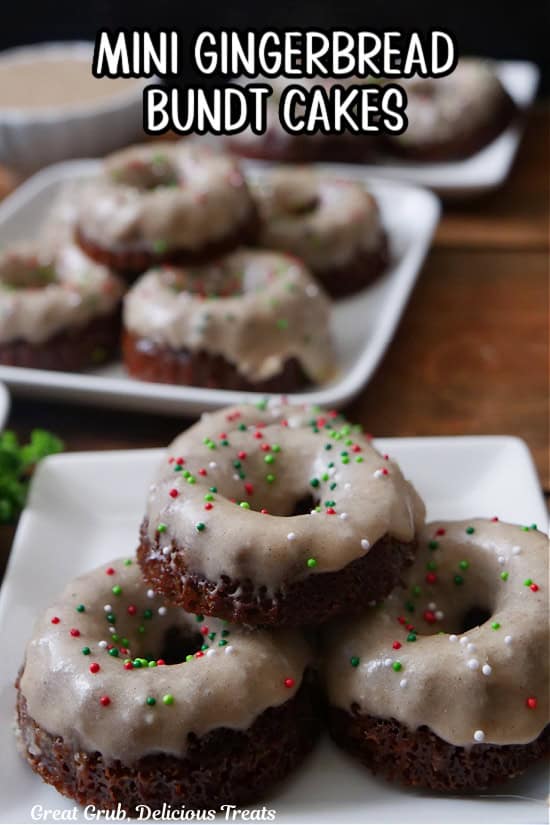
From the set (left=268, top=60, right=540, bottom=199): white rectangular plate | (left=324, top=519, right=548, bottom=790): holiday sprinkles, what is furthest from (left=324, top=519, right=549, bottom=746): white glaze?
(left=268, top=60, right=540, bottom=199): white rectangular plate

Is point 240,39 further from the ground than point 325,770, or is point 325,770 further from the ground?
point 240,39

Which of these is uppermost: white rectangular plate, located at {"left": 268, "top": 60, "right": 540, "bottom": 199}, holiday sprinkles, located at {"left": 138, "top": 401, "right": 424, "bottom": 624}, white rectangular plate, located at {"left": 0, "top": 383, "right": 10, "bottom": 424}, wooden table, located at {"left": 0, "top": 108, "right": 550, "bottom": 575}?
holiday sprinkles, located at {"left": 138, "top": 401, "right": 424, "bottom": 624}

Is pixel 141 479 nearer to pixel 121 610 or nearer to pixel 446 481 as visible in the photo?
pixel 121 610

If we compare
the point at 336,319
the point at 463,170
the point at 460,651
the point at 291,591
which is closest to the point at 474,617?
the point at 460,651

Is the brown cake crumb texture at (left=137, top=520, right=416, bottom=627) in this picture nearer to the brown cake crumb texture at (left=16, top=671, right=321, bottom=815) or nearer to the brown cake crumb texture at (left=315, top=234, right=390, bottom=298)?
the brown cake crumb texture at (left=16, top=671, right=321, bottom=815)

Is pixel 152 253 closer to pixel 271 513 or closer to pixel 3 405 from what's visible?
pixel 3 405

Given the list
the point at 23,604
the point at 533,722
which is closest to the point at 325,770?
the point at 533,722
